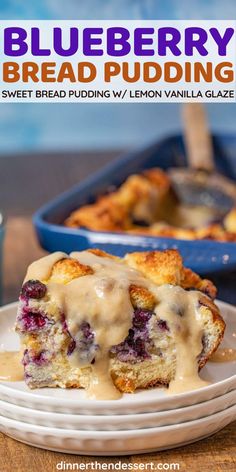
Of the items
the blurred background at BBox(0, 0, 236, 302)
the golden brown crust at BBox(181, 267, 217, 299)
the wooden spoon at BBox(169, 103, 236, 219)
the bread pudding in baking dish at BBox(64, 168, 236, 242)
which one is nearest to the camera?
the golden brown crust at BBox(181, 267, 217, 299)

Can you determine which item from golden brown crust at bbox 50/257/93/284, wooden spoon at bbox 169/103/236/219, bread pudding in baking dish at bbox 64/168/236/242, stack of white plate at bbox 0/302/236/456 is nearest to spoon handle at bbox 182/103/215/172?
wooden spoon at bbox 169/103/236/219

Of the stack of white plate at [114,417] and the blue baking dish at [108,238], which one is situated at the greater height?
the blue baking dish at [108,238]

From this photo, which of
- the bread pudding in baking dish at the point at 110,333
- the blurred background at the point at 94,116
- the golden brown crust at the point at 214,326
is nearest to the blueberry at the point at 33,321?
the bread pudding in baking dish at the point at 110,333

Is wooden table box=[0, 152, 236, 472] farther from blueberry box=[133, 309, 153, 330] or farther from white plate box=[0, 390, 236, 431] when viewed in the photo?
blueberry box=[133, 309, 153, 330]

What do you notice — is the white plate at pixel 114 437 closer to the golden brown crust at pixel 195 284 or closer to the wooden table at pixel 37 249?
the wooden table at pixel 37 249

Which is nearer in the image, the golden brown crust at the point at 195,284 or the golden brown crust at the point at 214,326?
the golden brown crust at the point at 214,326

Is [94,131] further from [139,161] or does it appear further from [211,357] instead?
[211,357]
